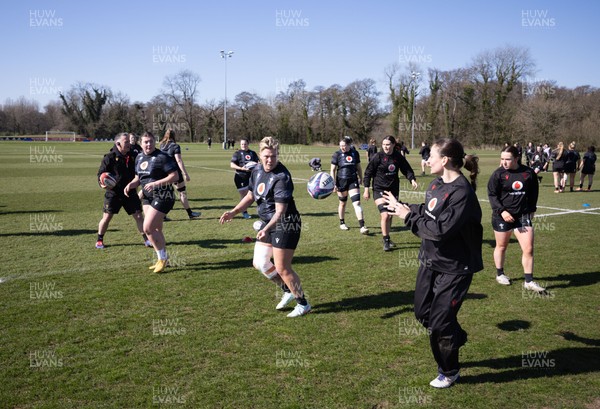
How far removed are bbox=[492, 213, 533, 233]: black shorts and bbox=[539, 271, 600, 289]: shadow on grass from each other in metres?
1.20

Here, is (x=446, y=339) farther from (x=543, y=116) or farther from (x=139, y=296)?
(x=543, y=116)

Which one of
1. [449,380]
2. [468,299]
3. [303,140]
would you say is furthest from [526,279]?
[303,140]

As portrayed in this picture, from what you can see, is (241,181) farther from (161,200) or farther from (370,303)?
(370,303)

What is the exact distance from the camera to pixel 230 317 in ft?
19.6

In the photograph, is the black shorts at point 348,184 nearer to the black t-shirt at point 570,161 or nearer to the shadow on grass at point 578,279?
the shadow on grass at point 578,279

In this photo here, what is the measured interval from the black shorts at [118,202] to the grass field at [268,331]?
88 cm

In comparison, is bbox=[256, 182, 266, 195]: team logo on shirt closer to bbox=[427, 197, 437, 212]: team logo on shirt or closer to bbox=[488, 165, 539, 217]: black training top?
bbox=[427, 197, 437, 212]: team logo on shirt

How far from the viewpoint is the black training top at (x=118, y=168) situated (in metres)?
9.43

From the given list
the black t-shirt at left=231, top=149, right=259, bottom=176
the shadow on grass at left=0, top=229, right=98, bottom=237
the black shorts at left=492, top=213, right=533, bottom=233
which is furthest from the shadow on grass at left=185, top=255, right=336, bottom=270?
the black t-shirt at left=231, top=149, right=259, bottom=176

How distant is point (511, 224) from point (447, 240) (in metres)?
3.60

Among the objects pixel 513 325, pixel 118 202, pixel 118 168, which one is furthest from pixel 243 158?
pixel 513 325

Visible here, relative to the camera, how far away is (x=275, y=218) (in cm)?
550

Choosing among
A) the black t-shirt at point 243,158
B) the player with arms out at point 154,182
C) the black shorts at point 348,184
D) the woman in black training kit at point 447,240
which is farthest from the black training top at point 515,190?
the black t-shirt at point 243,158

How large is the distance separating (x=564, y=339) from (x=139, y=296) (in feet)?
19.0
